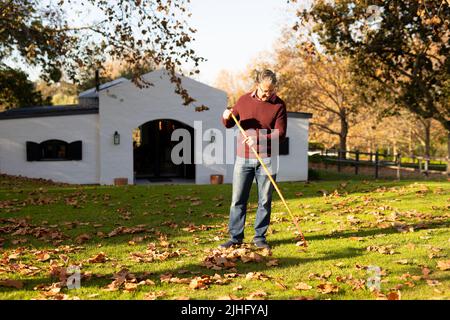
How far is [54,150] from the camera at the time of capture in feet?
59.7

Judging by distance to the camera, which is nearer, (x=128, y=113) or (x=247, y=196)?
(x=247, y=196)

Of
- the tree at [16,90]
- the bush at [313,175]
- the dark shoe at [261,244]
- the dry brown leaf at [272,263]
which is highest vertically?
the tree at [16,90]

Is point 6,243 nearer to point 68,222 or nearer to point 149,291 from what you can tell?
point 68,222

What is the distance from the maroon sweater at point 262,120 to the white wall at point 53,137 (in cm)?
1370

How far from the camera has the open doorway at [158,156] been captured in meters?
20.1

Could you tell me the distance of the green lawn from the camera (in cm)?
400

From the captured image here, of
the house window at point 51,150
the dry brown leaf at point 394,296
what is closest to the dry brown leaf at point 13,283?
the dry brown leaf at point 394,296

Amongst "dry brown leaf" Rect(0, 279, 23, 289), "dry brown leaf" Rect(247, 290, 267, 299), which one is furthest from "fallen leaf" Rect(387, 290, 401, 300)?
"dry brown leaf" Rect(0, 279, 23, 289)

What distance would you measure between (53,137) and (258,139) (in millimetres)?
14413

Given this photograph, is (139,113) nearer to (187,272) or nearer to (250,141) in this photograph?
(250,141)

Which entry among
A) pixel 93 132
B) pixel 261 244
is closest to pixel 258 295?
pixel 261 244

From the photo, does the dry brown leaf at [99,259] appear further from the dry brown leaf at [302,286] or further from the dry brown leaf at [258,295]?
the dry brown leaf at [302,286]

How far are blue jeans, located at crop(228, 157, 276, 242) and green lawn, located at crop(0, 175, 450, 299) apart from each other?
25cm

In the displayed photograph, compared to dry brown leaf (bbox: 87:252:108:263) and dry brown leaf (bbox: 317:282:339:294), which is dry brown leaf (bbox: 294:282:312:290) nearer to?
dry brown leaf (bbox: 317:282:339:294)
